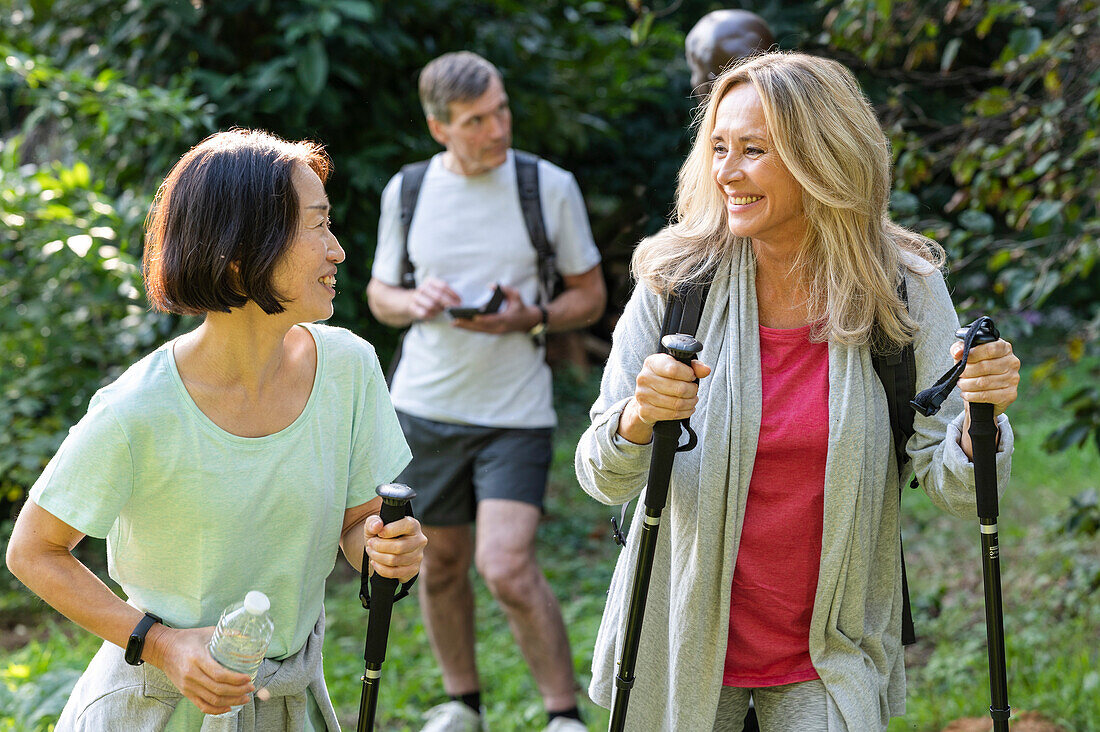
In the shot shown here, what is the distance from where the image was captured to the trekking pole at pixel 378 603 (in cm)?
214

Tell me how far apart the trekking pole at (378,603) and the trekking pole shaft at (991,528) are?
3.86 ft

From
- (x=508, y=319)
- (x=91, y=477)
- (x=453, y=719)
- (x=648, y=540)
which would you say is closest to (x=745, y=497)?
(x=648, y=540)

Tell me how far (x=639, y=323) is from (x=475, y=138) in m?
2.05

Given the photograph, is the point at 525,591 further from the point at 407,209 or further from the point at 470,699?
the point at 407,209

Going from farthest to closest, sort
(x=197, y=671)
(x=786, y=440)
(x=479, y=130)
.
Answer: (x=479, y=130) < (x=786, y=440) < (x=197, y=671)

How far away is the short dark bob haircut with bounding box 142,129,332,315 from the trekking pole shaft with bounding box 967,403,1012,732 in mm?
1473

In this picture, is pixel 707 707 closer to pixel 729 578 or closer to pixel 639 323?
pixel 729 578

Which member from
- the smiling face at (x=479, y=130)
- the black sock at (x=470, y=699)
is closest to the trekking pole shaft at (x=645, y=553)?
the black sock at (x=470, y=699)

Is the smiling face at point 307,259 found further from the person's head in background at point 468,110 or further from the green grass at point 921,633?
the green grass at point 921,633

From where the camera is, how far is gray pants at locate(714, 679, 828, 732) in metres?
2.51

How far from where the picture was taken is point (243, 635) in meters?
1.99

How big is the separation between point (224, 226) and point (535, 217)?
7.85 ft

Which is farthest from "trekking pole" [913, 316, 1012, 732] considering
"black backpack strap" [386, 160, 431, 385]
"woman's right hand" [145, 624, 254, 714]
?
"black backpack strap" [386, 160, 431, 385]

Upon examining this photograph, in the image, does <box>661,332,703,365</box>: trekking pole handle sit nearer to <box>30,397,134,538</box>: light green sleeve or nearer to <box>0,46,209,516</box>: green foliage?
<box>30,397,134,538</box>: light green sleeve
